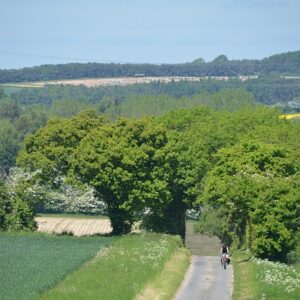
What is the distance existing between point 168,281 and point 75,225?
64123mm

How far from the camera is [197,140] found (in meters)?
87.5

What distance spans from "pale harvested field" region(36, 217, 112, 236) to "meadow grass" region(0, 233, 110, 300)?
33912mm

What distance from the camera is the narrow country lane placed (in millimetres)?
43906

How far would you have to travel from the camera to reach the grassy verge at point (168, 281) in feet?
140

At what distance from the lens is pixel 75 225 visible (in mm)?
110438

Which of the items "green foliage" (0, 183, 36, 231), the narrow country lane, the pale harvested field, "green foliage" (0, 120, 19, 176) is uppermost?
the narrow country lane

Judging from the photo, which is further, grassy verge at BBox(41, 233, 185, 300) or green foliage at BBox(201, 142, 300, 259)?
green foliage at BBox(201, 142, 300, 259)

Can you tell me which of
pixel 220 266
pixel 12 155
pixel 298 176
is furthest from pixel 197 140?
pixel 12 155

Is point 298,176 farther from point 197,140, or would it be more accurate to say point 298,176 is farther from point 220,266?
point 197,140

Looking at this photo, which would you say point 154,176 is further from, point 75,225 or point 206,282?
point 75,225

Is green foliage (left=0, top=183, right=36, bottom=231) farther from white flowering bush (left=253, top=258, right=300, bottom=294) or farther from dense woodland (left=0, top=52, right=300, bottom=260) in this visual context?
white flowering bush (left=253, top=258, right=300, bottom=294)

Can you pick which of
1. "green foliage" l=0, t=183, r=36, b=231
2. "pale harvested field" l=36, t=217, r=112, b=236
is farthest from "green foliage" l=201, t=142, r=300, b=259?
"pale harvested field" l=36, t=217, r=112, b=236

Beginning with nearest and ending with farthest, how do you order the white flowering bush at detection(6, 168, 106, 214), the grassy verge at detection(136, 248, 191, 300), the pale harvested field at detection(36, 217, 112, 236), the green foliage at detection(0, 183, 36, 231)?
the grassy verge at detection(136, 248, 191, 300) → the green foliage at detection(0, 183, 36, 231) → the white flowering bush at detection(6, 168, 106, 214) → the pale harvested field at detection(36, 217, 112, 236)

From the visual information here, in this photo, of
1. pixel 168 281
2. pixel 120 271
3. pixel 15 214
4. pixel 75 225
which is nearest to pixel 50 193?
pixel 15 214
